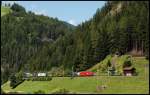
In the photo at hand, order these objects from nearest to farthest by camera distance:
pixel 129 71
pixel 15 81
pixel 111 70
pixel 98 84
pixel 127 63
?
pixel 98 84
pixel 129 71
pixel 111 70
pixel 127 63
pixel 15 81

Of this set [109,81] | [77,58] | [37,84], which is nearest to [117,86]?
[109,81]

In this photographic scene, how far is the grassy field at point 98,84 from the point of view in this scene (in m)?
114

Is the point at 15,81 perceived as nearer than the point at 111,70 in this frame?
No

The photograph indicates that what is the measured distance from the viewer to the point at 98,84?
12488 centimetres

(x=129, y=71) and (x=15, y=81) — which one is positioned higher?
(x=129, y=71)

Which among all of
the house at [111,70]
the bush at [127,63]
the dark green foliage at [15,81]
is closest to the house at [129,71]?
the house at [111,70]

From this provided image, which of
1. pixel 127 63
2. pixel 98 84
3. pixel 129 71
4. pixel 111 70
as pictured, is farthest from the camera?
pixel 127 63

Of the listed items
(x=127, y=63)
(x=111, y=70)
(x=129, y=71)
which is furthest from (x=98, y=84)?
(x=127, y=63)

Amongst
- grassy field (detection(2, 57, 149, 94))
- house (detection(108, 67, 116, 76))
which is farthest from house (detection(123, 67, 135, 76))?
house (detection(108, 67, 116, 76))

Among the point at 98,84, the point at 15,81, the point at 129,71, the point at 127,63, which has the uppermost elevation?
the point at 127,63

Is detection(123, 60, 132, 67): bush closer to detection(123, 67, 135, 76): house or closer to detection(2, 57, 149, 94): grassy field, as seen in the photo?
detection(2, 57, 149, 94): grassy field

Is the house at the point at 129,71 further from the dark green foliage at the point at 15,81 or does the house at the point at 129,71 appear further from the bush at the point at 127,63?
the dark green foliage at the point at 15,81

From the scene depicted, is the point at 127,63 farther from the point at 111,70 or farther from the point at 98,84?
the point at 98,84

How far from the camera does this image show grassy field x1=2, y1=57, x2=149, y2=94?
11424 centimetres
